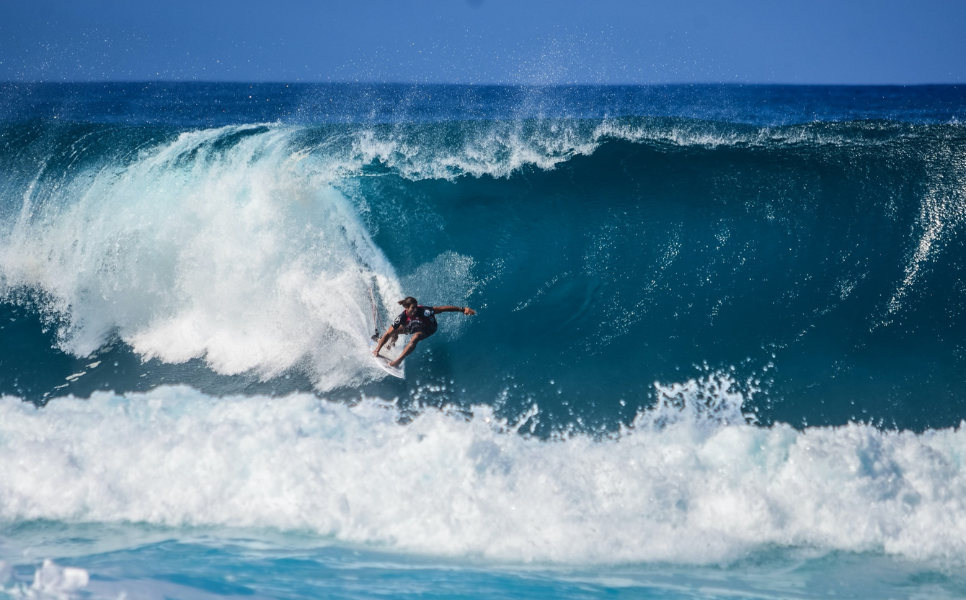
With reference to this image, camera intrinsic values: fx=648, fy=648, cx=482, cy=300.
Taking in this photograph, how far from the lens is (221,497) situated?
534 centimetres

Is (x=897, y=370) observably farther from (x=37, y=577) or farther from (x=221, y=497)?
(x=37, y=577)

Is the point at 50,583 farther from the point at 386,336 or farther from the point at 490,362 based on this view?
the point at 490,362

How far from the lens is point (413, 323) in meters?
6.53

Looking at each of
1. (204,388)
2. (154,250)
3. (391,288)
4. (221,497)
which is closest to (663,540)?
(221,497)

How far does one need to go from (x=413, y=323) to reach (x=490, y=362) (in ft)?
3.80

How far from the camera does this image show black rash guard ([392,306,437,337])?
21.4 ft

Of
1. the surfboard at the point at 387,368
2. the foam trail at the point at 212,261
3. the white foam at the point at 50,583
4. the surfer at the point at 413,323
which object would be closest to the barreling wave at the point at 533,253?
the foam trail at the point at 212,261

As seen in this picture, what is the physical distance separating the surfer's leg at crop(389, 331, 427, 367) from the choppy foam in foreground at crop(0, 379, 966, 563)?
745 millimetres

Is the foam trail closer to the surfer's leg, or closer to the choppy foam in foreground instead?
the surfer's leg

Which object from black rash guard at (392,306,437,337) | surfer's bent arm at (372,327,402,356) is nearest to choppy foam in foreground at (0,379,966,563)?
surfer's bent arm at (372,327,402,356)

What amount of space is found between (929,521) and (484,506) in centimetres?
358

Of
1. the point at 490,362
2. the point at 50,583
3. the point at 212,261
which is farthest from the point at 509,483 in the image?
the point at 212,261

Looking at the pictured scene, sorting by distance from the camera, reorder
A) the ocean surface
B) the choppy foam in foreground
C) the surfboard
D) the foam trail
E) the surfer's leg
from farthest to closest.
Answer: the foam trail, the surfboard, the surfer's leg, the choppy foam in foreground, the ocean surface

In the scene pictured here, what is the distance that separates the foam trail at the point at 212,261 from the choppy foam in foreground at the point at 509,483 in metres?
1.39
